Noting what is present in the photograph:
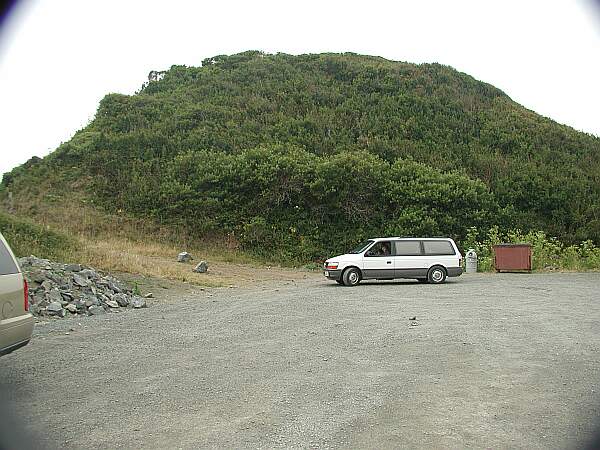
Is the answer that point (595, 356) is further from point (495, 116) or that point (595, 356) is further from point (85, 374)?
point (495, 116)

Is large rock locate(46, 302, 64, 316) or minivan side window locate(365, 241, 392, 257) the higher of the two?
minivan side window locate(365, 241, 392, 257)

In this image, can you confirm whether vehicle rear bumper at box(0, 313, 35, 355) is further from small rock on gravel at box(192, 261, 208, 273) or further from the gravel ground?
small rock on gravel at box(192, 261, 208, 273)

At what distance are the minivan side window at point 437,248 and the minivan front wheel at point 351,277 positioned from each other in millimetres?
2747

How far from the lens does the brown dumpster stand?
2427 centimetres

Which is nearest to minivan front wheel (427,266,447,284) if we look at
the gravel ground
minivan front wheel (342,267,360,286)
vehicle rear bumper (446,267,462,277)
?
vehicle rear bumper (446,267,462,277)

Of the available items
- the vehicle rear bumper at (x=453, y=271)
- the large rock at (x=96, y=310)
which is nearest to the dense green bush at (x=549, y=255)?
the vehicle rear bumper at (x=453, y=271)

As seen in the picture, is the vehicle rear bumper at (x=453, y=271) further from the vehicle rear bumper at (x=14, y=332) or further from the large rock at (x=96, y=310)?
the vehicle rear bumper at (x=14, y=332)

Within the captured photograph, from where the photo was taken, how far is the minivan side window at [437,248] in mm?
20984

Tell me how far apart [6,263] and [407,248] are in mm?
15736

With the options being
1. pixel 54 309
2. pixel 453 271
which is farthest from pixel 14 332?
pixel 453 271

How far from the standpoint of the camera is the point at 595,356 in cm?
802

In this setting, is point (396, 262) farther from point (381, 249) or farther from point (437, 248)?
point (437, 248)

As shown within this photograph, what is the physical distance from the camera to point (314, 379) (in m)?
6.95

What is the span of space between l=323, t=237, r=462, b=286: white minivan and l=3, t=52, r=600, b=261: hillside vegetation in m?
8.65
